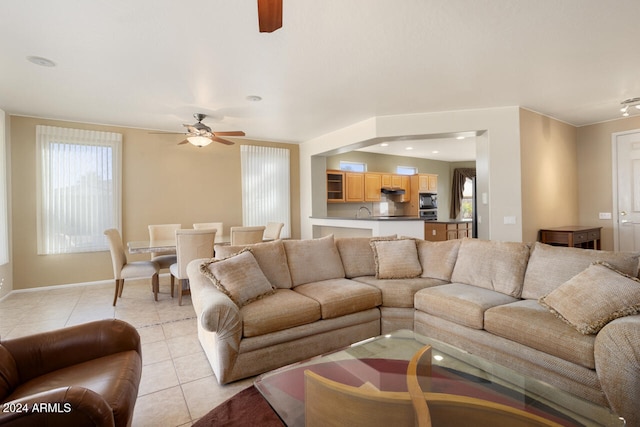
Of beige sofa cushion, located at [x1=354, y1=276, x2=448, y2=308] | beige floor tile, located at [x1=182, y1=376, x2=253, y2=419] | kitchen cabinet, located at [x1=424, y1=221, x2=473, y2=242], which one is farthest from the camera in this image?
kitchen cabinet, located at [x1=424, y1=221, x2=473, y2=242]

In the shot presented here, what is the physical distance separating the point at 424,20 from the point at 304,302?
2409 millimetres

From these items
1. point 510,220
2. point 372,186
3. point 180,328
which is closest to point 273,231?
point 180,328

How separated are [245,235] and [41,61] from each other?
2.73 m

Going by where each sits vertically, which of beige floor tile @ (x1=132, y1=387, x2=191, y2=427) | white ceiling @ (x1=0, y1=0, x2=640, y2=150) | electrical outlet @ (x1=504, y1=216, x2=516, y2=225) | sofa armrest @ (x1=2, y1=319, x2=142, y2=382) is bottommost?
beige floor tile @ (x1=132, y1=387, x2=191, y2=427)

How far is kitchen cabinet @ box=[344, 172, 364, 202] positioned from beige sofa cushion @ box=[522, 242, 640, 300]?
487 centimetres

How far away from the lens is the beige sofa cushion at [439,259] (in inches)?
123

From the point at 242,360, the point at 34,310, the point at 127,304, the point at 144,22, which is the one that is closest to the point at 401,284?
the point at 242,360

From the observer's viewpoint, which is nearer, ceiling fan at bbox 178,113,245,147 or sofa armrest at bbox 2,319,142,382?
sofa armrest at bbox 2,319,142,382

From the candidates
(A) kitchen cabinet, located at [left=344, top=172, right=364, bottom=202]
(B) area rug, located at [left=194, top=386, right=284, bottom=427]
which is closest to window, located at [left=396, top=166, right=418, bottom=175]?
(A) kitchen cabinet, located at [left=344, top=172, right=364, bottom=202]

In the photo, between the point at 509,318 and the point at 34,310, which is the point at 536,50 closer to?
the point at 509,318

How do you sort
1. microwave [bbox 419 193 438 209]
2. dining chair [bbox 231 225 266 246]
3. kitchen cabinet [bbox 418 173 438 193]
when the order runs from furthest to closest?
microwave [bbox 419 193 438 209] < kitchen cabinet [bbox 418 173 438 193] < dining chair [bbox 231 225 266 246]

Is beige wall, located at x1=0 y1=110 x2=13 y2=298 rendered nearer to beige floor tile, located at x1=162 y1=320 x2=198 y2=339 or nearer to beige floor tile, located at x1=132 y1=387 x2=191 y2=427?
beige floor tile, located at x1=162 y1=320 x2=198 y2=339

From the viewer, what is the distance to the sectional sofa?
5.83 feet

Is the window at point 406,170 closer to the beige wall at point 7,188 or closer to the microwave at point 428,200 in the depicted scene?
the microwave at point 428,200
